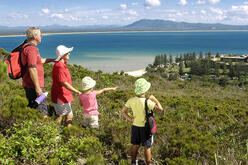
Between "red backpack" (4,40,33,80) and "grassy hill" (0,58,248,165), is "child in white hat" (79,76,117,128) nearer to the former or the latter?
"grassy hill" (0,58,248,165)

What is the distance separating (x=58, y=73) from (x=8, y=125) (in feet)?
4.57

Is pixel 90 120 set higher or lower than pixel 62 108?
lower

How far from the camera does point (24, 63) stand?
3348 mm

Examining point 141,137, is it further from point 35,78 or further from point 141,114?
point 35,78

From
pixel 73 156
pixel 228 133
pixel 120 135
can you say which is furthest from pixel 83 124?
pixel 228 133

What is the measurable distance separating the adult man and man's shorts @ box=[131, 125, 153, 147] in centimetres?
175

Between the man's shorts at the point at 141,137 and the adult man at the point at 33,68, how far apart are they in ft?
5.73

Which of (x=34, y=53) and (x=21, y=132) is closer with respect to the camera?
(x=21, y=132)

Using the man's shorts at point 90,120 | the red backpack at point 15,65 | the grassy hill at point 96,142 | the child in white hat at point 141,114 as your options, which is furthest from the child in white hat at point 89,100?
the red backpack at point 15,65

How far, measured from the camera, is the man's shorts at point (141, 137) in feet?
9.95

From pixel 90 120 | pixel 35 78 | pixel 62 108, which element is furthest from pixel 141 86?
pixel 35 78

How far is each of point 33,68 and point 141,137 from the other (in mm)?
2074

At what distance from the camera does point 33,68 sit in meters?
3.23

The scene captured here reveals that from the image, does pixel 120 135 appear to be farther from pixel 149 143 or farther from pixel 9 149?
pixel 9 149
